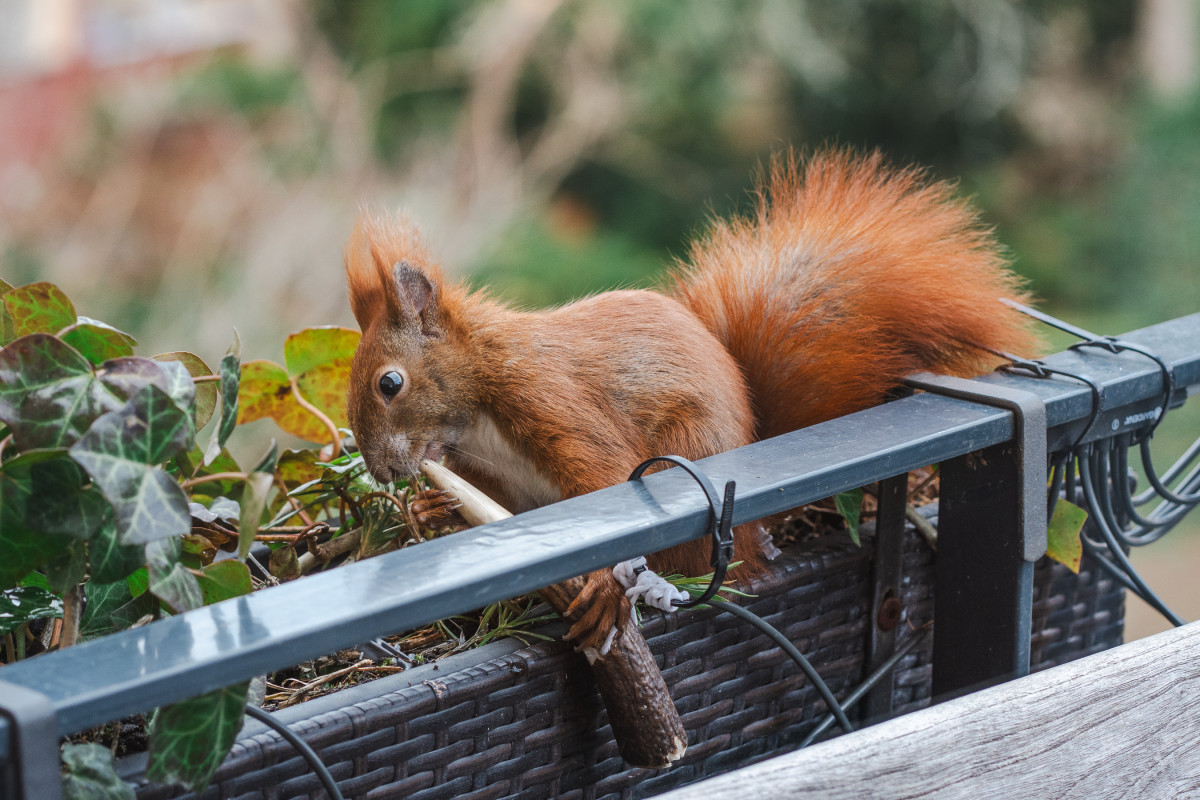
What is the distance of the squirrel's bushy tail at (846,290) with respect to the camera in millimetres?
767

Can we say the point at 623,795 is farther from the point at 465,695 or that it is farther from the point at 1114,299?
the point at 1114,299

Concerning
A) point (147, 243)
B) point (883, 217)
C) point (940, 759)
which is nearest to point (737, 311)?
point (883, 217)

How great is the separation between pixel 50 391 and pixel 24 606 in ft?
0.52

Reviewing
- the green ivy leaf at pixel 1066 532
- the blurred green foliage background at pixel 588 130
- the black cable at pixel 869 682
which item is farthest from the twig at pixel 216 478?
the blurred green foliage background at pixel 588 130

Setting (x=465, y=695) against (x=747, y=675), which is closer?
(x=465, y=695)

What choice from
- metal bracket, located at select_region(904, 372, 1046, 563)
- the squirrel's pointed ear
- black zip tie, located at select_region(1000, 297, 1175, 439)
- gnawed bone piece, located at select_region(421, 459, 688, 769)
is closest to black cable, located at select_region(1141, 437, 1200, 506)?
black zip tie, located at select_region(1000, 297, 1175, 439)

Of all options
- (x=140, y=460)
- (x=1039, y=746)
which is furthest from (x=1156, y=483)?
(x=140, y=460)

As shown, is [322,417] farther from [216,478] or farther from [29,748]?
[29,748]

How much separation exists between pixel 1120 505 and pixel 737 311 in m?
0.29

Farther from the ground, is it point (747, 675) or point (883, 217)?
point (883, 217)

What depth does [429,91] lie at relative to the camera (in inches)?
140

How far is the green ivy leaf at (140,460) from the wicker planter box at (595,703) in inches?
4.2

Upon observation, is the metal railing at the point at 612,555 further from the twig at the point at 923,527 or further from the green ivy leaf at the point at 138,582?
the green ivy leaf at the point at 138,582

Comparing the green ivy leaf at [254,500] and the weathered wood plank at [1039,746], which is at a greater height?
the green ivy leaf at [254,500]
